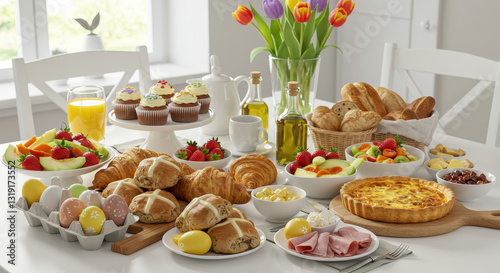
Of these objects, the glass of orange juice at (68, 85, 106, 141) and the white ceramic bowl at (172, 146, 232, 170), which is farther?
the glass of orange juice at (68, 85, 106, 141)

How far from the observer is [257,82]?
1.86 metres

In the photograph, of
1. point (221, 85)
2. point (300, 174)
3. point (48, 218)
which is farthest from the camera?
point (221, 85)

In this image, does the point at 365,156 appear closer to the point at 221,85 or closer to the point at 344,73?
the point at 221,85

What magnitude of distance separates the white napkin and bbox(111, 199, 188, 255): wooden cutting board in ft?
2.35

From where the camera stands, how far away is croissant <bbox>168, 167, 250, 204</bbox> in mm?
1349

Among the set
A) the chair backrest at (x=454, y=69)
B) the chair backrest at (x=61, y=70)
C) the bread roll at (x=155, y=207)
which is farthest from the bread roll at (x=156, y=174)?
the chair backrest at (x=454, y=69)

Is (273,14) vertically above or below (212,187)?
above

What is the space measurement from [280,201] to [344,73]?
2694mm

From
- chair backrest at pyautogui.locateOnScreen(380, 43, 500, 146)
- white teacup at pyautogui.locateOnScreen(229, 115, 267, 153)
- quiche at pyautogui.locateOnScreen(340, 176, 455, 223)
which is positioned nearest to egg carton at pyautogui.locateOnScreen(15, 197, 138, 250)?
quiche at pyautogui.locateOnScreen(340, 176, 455, 223)

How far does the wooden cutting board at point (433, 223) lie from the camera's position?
1.26 metres

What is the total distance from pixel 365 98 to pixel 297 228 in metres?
0.76

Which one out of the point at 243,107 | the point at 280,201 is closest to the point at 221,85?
the point at 243,107

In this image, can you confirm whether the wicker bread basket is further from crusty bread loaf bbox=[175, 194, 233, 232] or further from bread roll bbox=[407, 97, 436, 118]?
crusty bread loaf bbox=[175, 194, 233, 232]

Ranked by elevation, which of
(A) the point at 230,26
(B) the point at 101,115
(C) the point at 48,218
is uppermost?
(A) the point at 230,26
